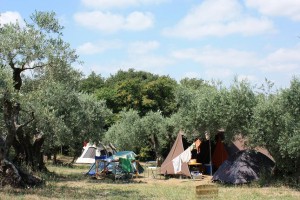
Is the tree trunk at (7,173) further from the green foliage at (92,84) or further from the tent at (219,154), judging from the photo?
the green foliage at (92,84)

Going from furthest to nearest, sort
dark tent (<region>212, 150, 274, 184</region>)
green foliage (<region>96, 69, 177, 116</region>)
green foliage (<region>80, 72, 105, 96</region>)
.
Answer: green foliage (<region>80, 72, 105, 96</region>)
green foliage (<region>96, 69, 177, 116</region>)
dark tent (<region>212, 150, 274, 184</region>)

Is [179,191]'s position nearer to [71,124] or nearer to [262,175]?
[262,175]

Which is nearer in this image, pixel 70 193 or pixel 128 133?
pixel 70 193

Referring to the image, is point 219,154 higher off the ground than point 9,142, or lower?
lower

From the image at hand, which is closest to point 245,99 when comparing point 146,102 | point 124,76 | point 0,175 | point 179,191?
point 179,191

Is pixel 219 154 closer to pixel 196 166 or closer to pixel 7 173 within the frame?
pixel 196 166

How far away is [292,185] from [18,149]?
49.8ft

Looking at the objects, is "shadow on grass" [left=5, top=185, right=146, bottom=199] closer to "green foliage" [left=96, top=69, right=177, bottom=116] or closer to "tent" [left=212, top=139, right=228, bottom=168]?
"tent" [left=212, top=139, right=228, bottom=168]

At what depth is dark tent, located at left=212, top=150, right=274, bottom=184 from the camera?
1992 cm

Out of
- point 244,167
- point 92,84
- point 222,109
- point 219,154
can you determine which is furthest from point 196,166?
point 92,84

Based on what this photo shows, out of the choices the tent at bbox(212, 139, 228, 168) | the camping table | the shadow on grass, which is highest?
the tent at bbox(212, 139, 228, 168)

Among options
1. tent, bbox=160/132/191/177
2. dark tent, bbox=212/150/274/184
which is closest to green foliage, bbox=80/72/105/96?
tent, bbox=160/132/191/177

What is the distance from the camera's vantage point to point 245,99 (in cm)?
1905

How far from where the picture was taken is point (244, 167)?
20.2m
